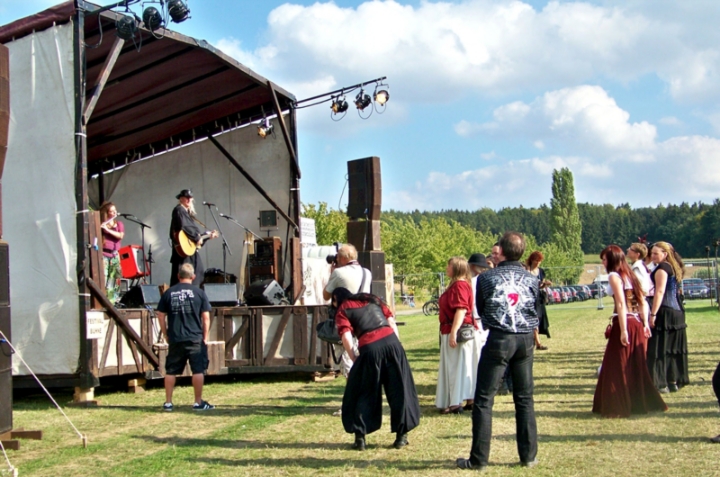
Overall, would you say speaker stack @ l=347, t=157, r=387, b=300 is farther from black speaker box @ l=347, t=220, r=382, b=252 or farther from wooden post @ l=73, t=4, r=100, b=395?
wooden post @ l=73, t=4, r=100, b=395

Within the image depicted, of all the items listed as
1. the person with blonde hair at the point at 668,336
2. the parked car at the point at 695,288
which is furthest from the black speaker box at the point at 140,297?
the parked car at the point at 695,288

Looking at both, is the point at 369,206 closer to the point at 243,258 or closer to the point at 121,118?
the point at 243,258

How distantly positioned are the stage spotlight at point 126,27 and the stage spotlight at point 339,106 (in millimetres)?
5178

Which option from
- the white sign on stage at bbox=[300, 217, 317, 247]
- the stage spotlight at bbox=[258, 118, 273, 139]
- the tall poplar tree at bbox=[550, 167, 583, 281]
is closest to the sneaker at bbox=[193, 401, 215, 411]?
the white sign on stage at bbox=[300, 217, 317, 247]

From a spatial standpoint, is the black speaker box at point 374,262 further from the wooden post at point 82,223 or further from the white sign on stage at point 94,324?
the wooden post at point 82,223

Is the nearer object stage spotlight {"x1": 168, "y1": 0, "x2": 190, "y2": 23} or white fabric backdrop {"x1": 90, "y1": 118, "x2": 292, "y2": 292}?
stage spotlight {"x1": 168, "y1": 0, "x2": 190, "y2": 23}

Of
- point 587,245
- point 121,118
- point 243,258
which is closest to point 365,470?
point 243,258

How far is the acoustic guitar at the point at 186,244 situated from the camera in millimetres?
10492

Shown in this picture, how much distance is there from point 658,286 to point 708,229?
80.7 metres

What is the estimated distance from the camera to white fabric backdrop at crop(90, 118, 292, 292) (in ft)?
43.4

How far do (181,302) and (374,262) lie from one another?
228 centimetres

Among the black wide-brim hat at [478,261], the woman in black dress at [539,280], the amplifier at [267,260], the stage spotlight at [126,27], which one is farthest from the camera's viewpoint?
the amplifier at [267,260]

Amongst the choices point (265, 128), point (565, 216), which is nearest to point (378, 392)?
point (265, 128)

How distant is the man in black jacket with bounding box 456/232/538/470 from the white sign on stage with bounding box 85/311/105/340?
494 centimetres
